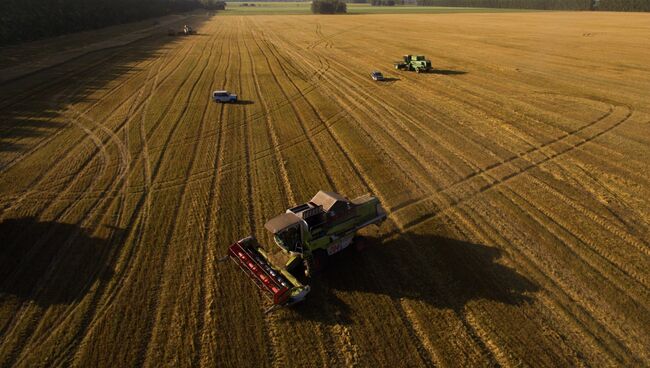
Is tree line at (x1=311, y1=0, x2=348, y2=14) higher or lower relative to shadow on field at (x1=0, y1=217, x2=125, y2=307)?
higher

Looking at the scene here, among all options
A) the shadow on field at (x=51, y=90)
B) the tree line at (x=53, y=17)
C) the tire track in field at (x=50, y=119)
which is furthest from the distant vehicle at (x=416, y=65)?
the tree line at (x=53, y=17)

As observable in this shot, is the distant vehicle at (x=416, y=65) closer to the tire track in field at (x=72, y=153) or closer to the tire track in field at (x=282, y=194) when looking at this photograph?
the tire track in field at (x=282, y=194)

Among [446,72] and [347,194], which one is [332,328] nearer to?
[347,194]

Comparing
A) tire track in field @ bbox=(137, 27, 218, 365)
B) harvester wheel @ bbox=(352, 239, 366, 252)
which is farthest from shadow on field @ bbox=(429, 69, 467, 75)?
harvester wheel @ bbox=(352, 239, 366, 252)

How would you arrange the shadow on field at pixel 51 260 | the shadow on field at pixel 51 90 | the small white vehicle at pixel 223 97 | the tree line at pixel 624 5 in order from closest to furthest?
the shadow on field at pixel 51 260 < the shadow on field at pixel 51 90 < the small white vehicle at pixel 223 97 < the tree line at pixel 624 5

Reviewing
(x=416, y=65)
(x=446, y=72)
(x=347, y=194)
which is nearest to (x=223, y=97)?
(x=347, y=194)

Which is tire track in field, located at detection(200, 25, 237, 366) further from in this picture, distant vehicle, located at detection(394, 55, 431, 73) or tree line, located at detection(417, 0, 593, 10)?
tree line, located at detection(417, 0, 593, 10)
